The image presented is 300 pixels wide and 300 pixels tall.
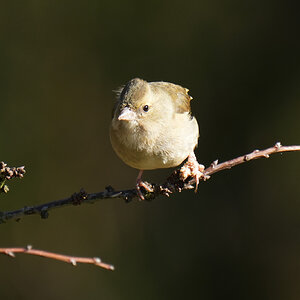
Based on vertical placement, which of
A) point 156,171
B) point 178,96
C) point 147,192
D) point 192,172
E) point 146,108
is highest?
point 156,171

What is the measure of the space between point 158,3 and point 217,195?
2.58 m

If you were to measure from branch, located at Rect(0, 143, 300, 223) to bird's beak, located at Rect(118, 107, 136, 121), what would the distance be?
575 mm

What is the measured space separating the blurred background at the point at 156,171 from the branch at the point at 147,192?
3429mm

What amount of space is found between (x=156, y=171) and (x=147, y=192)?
3.33 metres

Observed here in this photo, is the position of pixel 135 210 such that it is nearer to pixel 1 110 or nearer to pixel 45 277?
pixel 45 277

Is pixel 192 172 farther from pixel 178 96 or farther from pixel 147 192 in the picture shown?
pixel 178 96

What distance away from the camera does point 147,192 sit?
3.47 metres

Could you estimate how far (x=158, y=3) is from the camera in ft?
22.9

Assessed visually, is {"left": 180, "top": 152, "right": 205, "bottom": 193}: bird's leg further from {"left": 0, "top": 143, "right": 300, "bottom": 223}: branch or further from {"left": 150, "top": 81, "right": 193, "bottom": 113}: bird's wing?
{"left": 150, "top": 81, "right": 193, "bottom": 113}: bird's wing

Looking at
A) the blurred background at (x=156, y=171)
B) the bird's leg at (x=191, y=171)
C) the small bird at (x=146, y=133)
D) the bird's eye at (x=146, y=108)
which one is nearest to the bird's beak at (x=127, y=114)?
the small bird at (x=146, y=133)

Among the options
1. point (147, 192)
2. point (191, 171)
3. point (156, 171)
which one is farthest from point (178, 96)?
point (156, 171)

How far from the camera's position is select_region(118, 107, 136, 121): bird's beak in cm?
379

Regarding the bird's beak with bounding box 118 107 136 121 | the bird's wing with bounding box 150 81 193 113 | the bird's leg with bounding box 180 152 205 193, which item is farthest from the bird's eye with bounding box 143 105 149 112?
the bird's leg with bounding box 180 152 205 193

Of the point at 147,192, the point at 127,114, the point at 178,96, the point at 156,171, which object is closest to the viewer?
the point at 147,192
